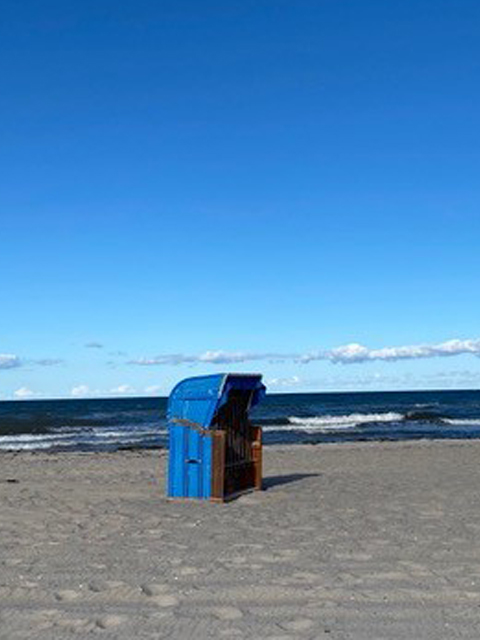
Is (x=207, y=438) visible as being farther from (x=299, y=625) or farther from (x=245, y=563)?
(x=299, y=625)

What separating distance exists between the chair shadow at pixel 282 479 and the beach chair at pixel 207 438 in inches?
46.1

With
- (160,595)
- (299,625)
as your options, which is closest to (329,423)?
(160,595)

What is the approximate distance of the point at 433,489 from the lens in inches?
488

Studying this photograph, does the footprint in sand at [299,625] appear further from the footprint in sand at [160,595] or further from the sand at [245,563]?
the footprint in sand at [160,595]

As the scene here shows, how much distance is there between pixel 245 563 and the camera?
6.58 meters

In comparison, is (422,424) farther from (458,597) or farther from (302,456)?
(458,597)

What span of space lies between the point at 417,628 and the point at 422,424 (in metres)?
38.8

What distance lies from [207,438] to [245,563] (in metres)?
4.40

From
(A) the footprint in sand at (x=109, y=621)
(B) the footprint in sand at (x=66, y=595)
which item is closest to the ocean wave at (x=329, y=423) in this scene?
(B) the footprint in sand at (x=66, y=595)

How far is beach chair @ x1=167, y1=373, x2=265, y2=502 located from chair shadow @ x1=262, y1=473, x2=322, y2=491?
117 centimetres

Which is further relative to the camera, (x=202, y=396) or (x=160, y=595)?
(x=202, y=396)

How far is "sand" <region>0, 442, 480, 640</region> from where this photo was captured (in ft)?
15.9

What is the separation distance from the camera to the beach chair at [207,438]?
35.6 ft

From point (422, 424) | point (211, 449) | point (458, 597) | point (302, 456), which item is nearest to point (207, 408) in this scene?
point (211, 449)
